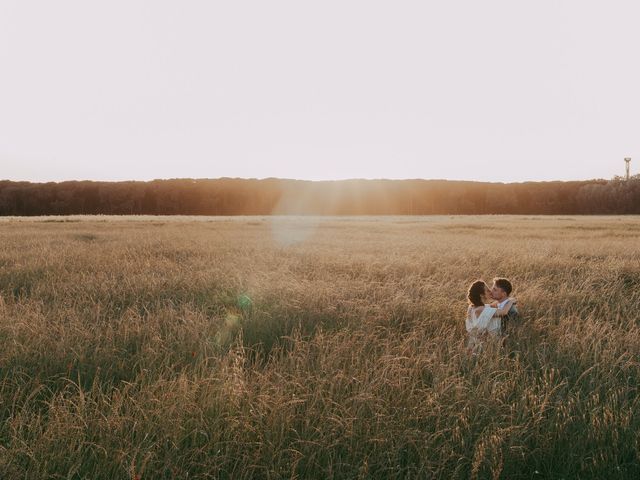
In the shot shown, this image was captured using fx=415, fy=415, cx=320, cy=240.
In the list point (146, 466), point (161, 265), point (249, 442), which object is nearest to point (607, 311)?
point (249, 442)

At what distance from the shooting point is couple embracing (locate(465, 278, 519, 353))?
4.07 m

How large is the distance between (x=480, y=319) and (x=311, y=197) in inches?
3964

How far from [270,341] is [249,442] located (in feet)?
6.14

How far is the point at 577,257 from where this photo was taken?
1066 cm

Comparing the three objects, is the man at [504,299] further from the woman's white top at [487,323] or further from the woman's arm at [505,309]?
the woman's white top at [487,323]

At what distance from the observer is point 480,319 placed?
4.29 meters

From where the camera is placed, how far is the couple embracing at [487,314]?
13.3ft

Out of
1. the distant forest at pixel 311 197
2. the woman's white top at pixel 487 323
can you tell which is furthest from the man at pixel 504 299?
the distant forest at pixel 311 197

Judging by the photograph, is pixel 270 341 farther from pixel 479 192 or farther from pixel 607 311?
pixel 479 192

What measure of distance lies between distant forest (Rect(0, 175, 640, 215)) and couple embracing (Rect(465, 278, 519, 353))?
267ft

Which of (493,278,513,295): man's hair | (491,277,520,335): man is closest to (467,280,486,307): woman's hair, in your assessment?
(491,277,520,335): man

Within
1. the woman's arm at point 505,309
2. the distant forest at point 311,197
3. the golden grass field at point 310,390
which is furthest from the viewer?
the distant forest at point 311,197

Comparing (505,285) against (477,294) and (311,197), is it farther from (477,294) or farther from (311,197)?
(311,197)

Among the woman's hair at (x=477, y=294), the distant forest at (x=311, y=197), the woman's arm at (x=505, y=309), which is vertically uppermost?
the distant forest at (x=311, y=197)
